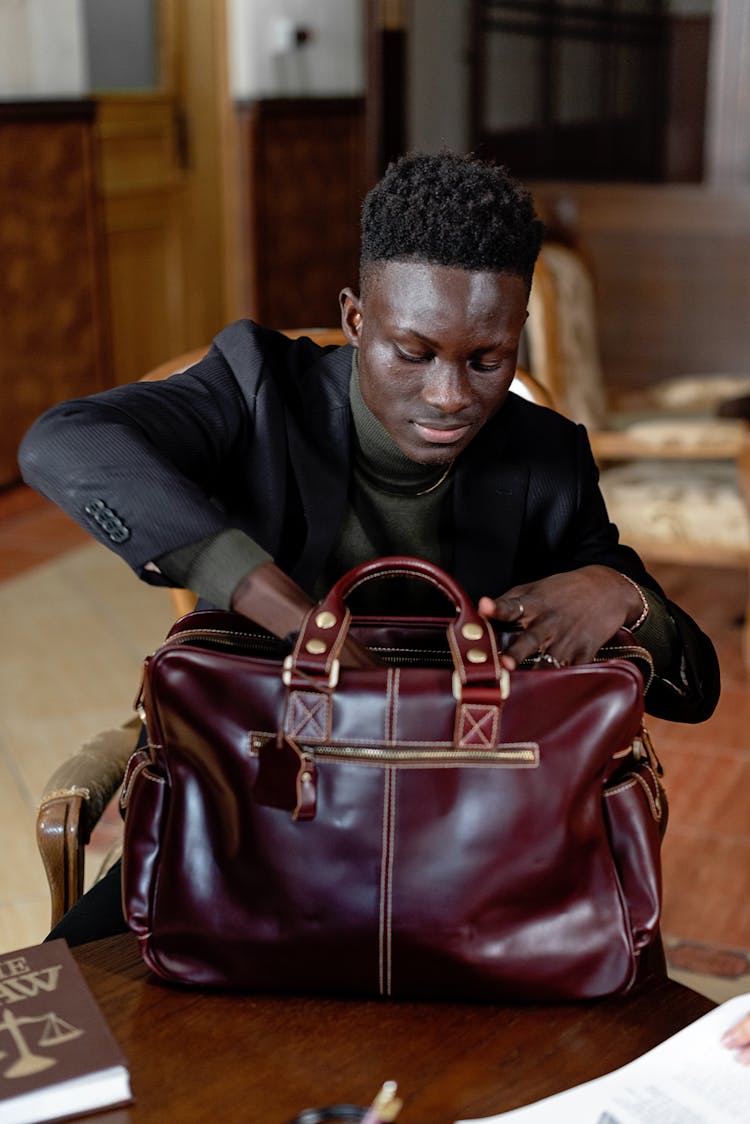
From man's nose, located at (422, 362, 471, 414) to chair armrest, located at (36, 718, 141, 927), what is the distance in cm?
62

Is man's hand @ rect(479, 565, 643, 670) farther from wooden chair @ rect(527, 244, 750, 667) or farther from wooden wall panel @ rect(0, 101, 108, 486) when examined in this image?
wooden wall panel @ rect(0, 101, 108, 486)

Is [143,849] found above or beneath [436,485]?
beneath

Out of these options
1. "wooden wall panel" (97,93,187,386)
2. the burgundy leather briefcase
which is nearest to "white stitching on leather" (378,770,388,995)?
the burgundy leather briefcase

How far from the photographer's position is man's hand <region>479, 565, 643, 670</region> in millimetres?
1145

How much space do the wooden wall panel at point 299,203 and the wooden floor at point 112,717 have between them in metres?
2.15

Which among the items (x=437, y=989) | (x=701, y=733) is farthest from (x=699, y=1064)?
(x=701, y=733)

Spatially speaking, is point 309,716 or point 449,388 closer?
point 309,716

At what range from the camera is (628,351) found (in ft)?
18.1

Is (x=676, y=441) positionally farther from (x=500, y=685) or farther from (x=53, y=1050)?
(x=53, y=1050)

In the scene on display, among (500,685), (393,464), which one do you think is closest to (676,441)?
(393,464)

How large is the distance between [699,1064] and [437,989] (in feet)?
0.71

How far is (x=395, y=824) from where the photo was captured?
1053 millimetres

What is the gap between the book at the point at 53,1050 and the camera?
94 centimetres

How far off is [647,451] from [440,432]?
91.5 inches
